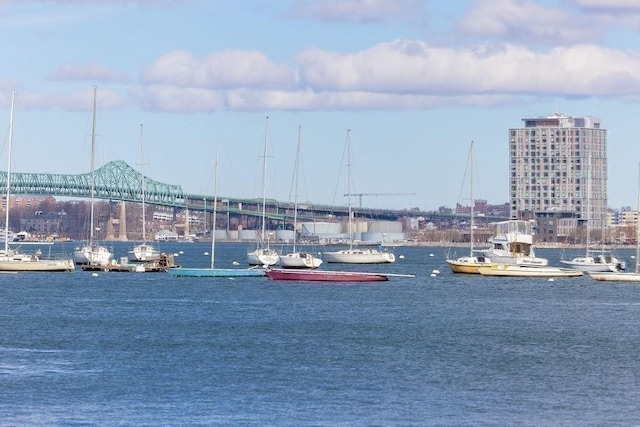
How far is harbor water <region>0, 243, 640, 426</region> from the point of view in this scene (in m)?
26.5

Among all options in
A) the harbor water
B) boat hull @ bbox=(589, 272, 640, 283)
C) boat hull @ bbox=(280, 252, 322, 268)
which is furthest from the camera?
boat hull @ bbox=(280, 252, 322, 268)

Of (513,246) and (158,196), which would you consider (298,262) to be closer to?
(513,246)

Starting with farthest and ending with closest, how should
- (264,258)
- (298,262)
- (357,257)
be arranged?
(357,257), (264,258), (298,262)

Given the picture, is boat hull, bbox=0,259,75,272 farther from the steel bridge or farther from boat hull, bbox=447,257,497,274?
the steel bridge

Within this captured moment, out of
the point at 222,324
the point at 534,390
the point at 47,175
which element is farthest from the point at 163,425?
the point at 47,175

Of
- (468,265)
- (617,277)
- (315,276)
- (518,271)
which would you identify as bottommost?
(315,276)

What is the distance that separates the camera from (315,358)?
114ft

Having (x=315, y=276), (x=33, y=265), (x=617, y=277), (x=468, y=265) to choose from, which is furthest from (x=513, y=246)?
(x=33, y=265)

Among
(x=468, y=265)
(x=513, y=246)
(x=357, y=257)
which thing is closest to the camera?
(x=468, y=265)

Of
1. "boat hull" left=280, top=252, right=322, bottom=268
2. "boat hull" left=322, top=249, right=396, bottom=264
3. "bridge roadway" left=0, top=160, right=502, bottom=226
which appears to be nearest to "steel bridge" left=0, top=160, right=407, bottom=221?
"bridge roadway" left=0, top=160, right=502, bottom=226

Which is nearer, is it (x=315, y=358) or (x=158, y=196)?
(x=315, y=358)

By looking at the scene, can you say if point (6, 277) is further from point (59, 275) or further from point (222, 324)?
point (222, 324)

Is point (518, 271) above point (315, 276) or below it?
above

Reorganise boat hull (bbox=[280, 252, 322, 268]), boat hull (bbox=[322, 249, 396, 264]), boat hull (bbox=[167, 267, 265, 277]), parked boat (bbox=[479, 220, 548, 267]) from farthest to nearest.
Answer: boat hull (bbox=[322, 249, 396, 264]) < boat hull (bbox=[280, 252, 322, 268]) < parked boat (bbox=[479, 220, 548, 267]) < boat hull (bbox=[167, 267, 265, 277])
